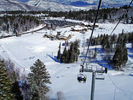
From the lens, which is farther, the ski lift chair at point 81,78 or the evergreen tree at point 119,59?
the evergreen tree at point 119,59

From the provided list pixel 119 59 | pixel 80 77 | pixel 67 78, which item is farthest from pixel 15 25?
pixel 80 77

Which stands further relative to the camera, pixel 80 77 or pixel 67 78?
pixel 67 78

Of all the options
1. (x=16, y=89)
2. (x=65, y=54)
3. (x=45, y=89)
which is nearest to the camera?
(x=16, y=89)

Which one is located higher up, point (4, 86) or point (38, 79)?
point (4, 86)

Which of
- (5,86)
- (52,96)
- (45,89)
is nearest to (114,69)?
(52,96)

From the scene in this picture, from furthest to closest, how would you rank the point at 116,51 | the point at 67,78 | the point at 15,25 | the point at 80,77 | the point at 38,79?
the point at 15,25 < the point at 116,51 < the point at 67,78 < the point at 38,79 < the point at 80,77

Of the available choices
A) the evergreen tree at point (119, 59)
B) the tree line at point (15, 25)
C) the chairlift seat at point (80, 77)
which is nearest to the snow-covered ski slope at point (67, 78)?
the evergreen tree at point (119, 59)

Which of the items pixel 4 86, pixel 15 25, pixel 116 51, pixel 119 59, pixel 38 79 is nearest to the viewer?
pixel 4 86

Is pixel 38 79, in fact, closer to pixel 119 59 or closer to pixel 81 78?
pixel 81 78

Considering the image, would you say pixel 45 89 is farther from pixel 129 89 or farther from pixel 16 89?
pixel 129 89

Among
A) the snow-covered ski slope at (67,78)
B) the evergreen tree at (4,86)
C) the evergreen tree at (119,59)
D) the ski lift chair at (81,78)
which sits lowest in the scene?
the snow-covered ski slope at (67,78)

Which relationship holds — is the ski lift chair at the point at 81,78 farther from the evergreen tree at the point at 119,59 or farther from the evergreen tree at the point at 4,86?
the evergreen tree at the point at 119,59
